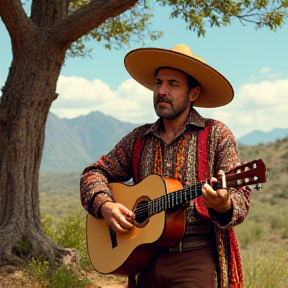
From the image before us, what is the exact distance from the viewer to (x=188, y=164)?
10.2 ft

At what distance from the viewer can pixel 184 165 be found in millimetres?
3113

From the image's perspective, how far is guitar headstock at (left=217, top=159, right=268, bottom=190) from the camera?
2553 millimetres

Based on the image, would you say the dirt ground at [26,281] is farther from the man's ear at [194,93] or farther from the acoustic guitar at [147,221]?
the man's ear at [194,93]

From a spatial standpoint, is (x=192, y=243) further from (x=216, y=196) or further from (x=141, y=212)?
(x=216, y=196)

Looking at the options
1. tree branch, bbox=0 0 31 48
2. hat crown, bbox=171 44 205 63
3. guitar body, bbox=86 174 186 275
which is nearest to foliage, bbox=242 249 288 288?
guitar body, bbox=86 174 186 275

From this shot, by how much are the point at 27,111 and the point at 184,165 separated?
3.87 metres

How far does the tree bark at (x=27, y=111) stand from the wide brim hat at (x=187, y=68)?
10.3 feet

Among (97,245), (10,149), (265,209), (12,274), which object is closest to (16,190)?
(10,149)

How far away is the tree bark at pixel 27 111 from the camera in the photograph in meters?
6.50

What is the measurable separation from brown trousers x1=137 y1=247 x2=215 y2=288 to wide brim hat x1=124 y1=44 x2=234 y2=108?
3.28ft

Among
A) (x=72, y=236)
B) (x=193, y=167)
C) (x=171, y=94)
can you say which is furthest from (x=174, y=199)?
(x=72, y=236)

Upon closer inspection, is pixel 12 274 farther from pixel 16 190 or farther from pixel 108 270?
pixel 108 270

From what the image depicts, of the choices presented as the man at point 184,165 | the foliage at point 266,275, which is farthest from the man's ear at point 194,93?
the foliage at point 266,275

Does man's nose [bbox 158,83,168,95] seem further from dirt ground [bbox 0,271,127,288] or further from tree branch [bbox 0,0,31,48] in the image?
tree branch [bbox 0,0,31,48]
